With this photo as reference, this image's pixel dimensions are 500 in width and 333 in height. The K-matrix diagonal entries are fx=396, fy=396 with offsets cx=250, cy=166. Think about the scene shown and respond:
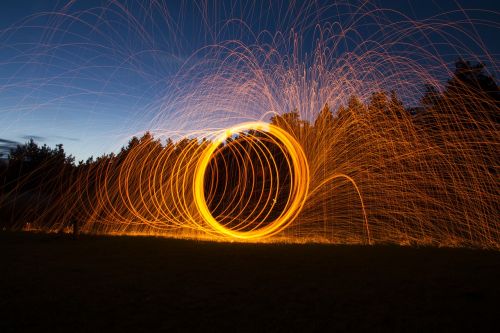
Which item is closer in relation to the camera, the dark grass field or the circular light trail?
the dark grass field

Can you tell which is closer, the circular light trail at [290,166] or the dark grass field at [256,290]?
the dark grass field at [256,290]

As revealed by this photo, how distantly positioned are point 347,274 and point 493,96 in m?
15.4

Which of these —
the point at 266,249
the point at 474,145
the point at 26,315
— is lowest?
the point at 26,315

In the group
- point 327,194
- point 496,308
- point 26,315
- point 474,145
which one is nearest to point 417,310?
point 496,308

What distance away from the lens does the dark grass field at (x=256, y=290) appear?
3.93 m

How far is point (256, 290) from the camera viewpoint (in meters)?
5.15

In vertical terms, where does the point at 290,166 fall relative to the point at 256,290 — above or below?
above

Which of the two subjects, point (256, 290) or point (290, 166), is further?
point (290, 166)

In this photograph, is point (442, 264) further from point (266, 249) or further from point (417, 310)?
point (266, 249)

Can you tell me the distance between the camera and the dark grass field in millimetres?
3934

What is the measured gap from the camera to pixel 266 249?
855 centimetres

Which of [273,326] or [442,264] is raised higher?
[442,264]

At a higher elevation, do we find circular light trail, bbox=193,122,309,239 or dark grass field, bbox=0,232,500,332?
circular light trail, bbox=193,122,309,239

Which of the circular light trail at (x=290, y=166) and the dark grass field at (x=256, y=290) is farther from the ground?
the circular light trail at (x=290, y=166)
